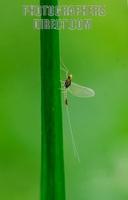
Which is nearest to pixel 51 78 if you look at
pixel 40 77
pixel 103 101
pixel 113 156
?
pixel 40 77

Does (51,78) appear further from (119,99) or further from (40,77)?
(119,99)
